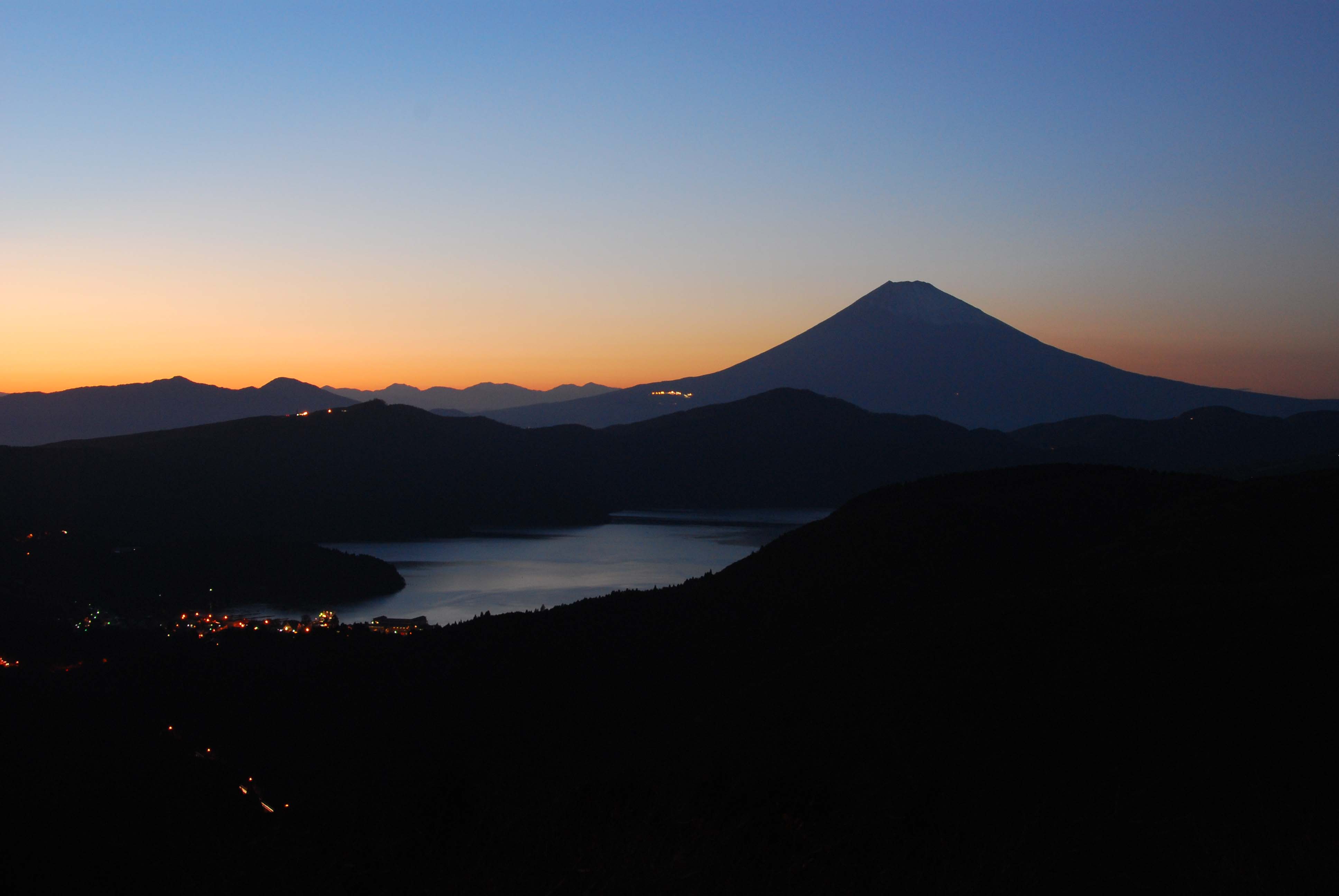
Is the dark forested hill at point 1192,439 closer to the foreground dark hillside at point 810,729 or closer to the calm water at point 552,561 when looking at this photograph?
the calm water at point 552,561

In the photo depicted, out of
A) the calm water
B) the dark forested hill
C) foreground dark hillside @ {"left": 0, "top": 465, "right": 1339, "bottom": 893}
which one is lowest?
the calm water

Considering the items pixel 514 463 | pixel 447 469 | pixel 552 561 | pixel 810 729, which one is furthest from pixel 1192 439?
pixel 810 729

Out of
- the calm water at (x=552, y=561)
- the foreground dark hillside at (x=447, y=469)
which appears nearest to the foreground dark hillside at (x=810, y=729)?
the calm water at (x=552, y=561)

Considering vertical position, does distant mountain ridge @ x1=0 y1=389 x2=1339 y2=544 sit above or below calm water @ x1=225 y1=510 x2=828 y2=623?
above

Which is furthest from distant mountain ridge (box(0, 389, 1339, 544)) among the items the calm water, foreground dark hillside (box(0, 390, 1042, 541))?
the calm water

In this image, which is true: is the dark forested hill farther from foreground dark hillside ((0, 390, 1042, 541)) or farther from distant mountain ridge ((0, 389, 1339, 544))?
foreground dark hillside ((0, 390, 1042, 541))

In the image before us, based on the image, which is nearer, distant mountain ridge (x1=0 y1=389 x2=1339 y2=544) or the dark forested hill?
distant mountain ridge (x1=0 y1=389 x2=1339 y2=544)

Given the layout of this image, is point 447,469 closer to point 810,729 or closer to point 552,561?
point 552,561
